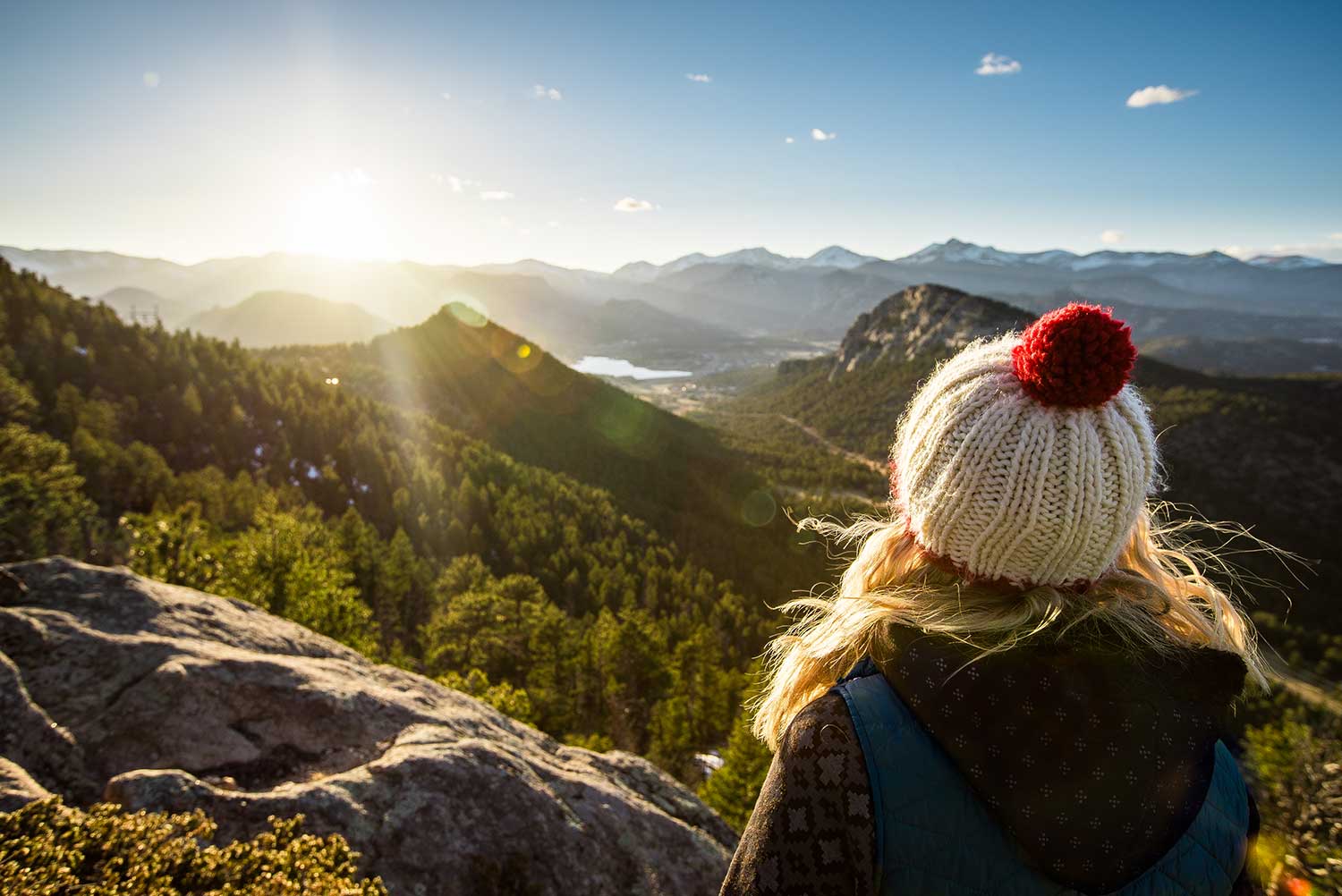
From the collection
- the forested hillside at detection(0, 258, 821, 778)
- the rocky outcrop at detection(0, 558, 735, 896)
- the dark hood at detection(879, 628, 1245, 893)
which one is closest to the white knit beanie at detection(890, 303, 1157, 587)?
the dark hood at detection(879, 628, 1245, 893)

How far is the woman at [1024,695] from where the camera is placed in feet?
8.03

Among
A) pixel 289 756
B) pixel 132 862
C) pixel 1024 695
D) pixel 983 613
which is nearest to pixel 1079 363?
pixel 983 613

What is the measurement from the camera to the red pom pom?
2662 millimetres

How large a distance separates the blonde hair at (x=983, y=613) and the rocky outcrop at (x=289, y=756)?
5.32 m

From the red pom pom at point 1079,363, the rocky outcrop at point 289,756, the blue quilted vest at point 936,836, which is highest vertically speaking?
the red pom pom at point 1079,363

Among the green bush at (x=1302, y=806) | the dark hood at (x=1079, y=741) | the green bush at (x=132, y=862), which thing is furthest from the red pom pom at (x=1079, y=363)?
the green bush at (x=132, y=862)

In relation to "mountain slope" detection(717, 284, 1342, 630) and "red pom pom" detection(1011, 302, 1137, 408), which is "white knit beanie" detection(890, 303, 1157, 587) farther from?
A: "mountain slope" detection(717, 284, 1342, 630)

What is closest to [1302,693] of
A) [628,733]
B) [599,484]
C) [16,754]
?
[628,733]

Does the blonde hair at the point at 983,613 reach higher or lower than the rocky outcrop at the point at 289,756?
higher

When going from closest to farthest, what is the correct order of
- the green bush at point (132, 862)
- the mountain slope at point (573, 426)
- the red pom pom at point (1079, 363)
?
the red pom pom at point (1079, 363)
the green bush at point (132, 862)
the mountain slope at point (573, 426)

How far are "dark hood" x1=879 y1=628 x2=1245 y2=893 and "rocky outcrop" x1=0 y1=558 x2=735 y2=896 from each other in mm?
6652

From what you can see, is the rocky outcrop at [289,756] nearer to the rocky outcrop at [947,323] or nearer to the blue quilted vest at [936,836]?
the blue quilted vest at [936,836]

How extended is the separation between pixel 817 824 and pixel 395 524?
6756 centimetres

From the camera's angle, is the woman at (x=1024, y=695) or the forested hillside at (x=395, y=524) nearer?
the woman at (x=1024, y=695)
